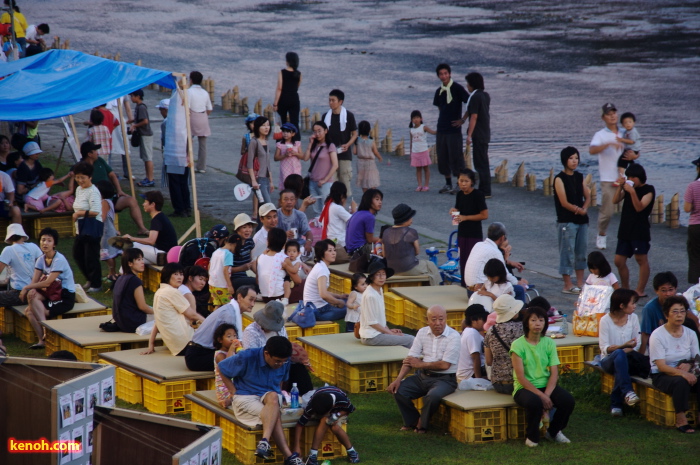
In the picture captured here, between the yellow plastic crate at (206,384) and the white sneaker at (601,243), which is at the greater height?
the white sneaker at (601,243)

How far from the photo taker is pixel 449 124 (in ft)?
55.7

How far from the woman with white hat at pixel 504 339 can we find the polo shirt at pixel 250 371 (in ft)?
6.24

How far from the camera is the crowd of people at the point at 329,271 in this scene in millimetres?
8250

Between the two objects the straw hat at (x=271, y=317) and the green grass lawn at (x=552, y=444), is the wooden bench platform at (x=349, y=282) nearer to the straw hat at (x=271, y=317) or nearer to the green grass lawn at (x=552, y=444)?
the green grass lawn at (x=552, y=444)

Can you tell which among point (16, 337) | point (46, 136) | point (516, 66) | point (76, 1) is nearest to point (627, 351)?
point (16, 337)

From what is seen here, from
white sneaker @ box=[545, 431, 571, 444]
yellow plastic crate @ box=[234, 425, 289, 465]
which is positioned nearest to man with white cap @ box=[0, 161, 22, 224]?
yellow plastic crate @ box=[234, 425, 289, 465]

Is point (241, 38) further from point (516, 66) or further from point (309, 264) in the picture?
point (309, 264)

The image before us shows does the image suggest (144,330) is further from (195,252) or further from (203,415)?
(203,415)

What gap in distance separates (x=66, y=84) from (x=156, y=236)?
3355 millimetres

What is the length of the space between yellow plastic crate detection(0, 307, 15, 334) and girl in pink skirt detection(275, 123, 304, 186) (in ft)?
15.7

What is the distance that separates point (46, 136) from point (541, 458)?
17.2 meters

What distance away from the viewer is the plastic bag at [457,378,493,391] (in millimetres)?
8617

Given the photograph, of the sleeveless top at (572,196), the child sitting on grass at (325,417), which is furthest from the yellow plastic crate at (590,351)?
the child sitting on grass at (325,417)
